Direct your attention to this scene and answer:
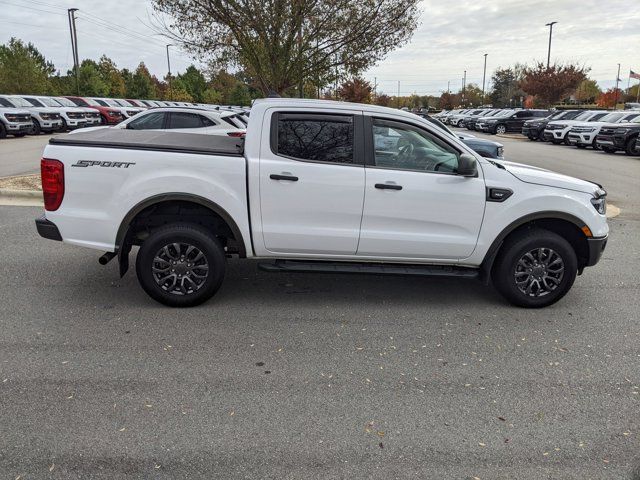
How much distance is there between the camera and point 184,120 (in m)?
12.5

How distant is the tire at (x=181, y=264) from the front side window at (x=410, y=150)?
1729mm

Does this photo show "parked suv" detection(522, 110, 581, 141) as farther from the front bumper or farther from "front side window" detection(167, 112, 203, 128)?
the front bumper

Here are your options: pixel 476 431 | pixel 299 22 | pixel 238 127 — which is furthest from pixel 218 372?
pixel 238 127

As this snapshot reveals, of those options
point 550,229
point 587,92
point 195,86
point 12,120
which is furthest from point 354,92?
point 587,92

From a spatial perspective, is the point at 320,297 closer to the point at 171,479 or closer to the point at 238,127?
the point at 171,479

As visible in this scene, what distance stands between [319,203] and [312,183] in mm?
188

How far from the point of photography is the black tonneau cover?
Answer: 4578 millimetres

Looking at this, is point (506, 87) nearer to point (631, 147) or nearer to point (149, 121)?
point (631, 147)

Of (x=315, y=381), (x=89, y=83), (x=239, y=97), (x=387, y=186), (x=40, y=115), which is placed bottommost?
(x=315, y=381)

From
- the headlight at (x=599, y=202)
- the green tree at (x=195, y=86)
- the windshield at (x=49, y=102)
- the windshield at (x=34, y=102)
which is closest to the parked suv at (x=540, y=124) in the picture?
the windshield at (x=49, y=102)

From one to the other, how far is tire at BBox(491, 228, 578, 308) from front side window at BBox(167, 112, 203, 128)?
30.0 ft

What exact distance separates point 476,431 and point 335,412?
2.77 feet

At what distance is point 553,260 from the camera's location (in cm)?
487

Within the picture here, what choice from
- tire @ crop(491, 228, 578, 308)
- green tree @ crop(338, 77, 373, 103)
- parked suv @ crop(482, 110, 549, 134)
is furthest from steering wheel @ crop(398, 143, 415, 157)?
green tree @ crop(338, 77, 373, 103)
